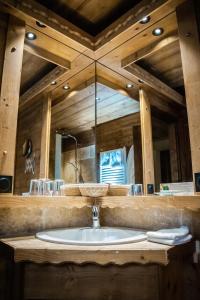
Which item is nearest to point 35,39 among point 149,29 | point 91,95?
point 91,95

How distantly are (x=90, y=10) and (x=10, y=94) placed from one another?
0.83 meters

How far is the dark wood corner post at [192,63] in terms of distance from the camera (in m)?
1.27

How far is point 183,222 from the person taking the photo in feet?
4.14

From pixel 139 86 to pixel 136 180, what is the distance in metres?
0.78

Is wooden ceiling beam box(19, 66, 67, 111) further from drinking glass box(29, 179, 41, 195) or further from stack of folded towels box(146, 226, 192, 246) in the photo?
stack of folded towels box(146, 226, 192, 246)

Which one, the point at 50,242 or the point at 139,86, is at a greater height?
the point at 139,86

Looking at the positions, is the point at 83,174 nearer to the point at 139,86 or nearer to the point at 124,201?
the point at 124,201

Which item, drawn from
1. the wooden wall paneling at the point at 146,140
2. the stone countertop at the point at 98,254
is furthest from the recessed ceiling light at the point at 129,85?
the stone countertop at the point at 98,254

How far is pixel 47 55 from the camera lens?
1.72m

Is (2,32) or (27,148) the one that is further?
(27,148)

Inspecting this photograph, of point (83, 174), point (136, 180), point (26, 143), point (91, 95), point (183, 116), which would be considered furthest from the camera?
point (91, 95)

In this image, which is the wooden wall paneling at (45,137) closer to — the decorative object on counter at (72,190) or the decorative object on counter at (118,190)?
the decorative object on counter at (72,190)

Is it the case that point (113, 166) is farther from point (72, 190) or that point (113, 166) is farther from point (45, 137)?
point (45, 137)

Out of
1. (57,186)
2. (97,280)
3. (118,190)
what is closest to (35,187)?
(57,186)
